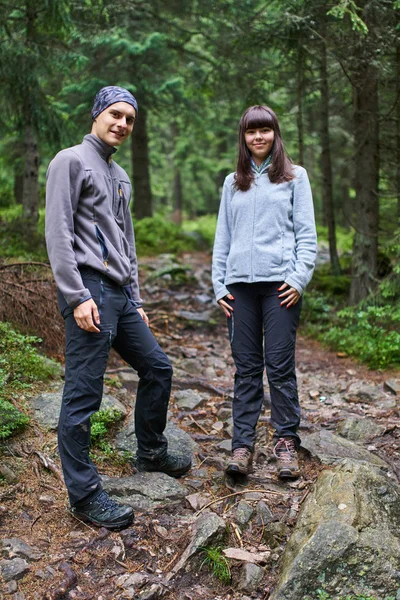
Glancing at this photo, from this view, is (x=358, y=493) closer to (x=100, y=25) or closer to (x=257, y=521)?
(x=257, y=521)

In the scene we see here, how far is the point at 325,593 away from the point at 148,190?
1556cm

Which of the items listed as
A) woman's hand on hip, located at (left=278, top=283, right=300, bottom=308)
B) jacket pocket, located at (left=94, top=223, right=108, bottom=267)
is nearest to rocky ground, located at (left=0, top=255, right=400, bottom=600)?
woman's hand on hip, located at (left=278, top=283, right=300, bottom=308)

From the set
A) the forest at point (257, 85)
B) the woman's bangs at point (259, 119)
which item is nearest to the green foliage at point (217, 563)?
the woman's bangs at point (259, 119)

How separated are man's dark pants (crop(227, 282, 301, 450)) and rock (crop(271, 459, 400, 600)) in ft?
2.89

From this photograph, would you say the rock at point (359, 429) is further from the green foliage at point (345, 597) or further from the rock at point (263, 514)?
the green foliage at point (345, 597)

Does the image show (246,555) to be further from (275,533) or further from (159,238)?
(159,238)

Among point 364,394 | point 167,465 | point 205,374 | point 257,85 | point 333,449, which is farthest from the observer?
point 257,85

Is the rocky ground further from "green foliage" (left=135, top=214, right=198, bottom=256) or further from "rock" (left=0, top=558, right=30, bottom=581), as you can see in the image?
"green foliage" (left=135, top=214, right=198, bottom=256)

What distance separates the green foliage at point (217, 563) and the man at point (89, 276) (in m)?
0.55

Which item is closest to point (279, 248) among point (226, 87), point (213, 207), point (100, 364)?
point (100, 364)

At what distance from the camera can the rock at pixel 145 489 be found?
3.72 metres

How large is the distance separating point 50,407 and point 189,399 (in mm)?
1621

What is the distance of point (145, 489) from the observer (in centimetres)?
383

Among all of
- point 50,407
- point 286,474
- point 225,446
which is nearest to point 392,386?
point 225,446
